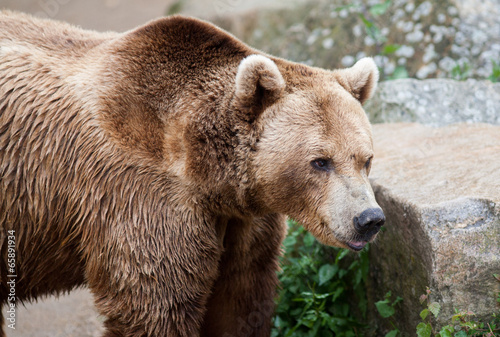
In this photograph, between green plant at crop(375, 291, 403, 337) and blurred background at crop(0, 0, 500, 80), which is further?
blurred background at crop(0, 0, 500, 80)

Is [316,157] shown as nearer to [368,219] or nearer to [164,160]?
[368,219]

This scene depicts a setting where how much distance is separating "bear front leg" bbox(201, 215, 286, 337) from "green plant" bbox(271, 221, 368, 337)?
1.72 feet

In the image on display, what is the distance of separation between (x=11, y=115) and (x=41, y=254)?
45.1 inches

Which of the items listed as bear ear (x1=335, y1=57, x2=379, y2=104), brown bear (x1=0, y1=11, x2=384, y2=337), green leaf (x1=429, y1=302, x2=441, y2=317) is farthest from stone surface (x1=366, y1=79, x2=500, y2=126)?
green leaf (x1=429, y1=302, x2=441, y2=317)

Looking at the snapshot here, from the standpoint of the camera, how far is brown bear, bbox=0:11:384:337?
13.8 ft

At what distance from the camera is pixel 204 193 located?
4.36 meters

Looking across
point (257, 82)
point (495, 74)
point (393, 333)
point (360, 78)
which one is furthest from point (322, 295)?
point (495, 74)

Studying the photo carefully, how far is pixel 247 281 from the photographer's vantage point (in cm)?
496

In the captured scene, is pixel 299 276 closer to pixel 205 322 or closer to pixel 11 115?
pixel 205 322

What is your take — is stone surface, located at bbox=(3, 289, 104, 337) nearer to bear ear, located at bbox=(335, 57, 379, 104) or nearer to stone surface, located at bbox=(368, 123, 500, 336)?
stone surface, located at bbox=(368, 123, 500, 336)

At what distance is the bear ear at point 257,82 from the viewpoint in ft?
13.4

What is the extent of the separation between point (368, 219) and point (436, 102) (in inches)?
145

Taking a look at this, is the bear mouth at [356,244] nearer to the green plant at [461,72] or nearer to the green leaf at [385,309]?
the green leaf at [385,309]

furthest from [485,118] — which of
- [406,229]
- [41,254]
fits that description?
[41,254]
